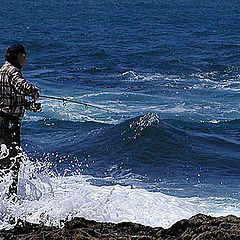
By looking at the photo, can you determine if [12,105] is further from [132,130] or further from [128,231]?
[132,130]

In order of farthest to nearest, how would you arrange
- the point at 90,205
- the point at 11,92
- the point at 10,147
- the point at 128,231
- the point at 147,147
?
the point at 147,147
the point at 90,205
the point at 10,147
the point at 11,92
the point at 128,231

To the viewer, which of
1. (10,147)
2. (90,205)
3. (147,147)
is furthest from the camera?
(147,147)

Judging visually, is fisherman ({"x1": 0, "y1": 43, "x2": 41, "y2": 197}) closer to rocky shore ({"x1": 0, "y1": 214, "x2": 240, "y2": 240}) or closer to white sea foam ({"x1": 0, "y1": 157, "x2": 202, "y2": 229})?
white sea foam ({"x1": 0, "y1": 157, "x2": 202, "y2": 229})

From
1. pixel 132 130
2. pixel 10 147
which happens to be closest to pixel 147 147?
pixel 132 130

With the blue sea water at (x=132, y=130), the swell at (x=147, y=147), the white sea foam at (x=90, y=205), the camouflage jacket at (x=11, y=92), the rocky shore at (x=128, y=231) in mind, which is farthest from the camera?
the swell at (x=147, y=147)

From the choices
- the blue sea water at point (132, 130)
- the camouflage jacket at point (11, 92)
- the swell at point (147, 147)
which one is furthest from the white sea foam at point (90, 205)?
the swell at point (147, 147)

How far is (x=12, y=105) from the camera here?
22.6 ft

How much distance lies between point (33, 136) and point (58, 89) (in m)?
7.13

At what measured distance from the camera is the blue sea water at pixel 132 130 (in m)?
8.30

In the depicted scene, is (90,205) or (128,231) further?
(90,205)

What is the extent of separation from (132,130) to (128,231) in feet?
28.0

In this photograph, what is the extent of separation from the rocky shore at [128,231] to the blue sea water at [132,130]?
1.39ft

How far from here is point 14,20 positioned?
185ft

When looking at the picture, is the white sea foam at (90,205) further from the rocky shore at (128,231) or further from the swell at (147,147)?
the swell at (147,147)
